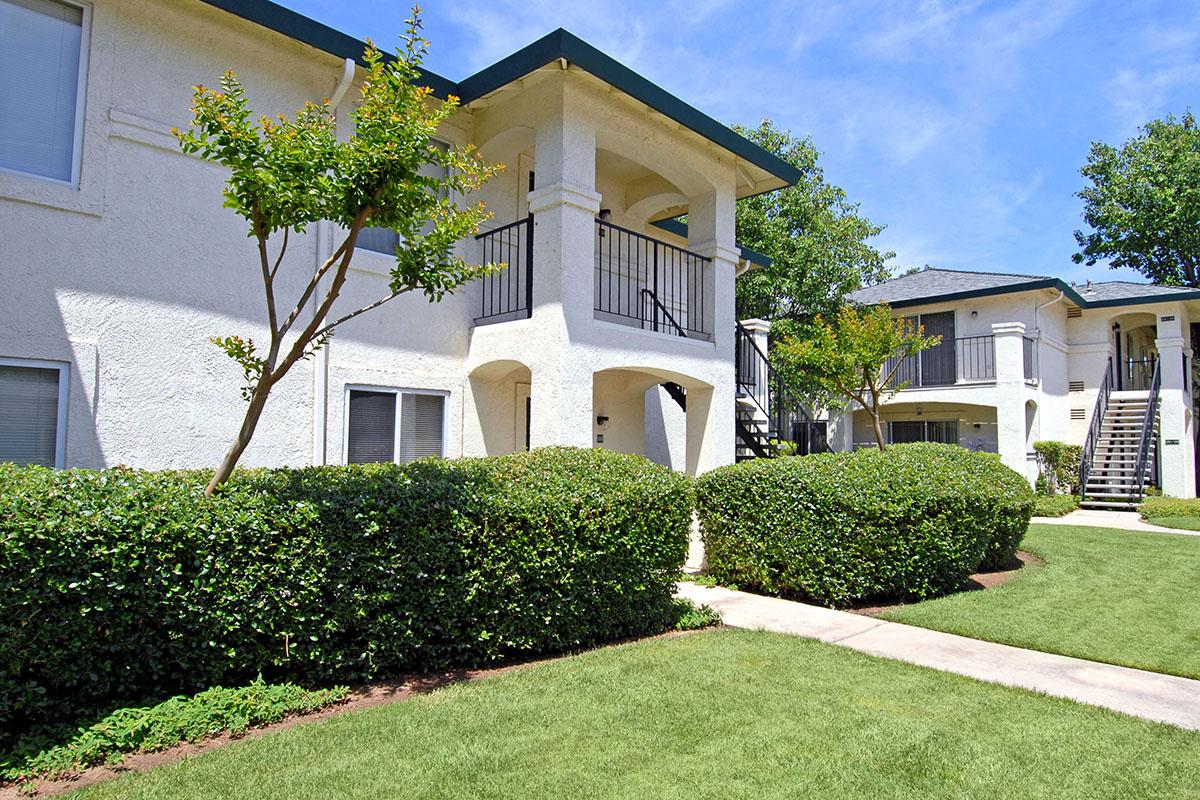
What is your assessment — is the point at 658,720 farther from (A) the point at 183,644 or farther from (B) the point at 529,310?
(B) the point at 529,310

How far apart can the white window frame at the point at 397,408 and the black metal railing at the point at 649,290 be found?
9.35 ft

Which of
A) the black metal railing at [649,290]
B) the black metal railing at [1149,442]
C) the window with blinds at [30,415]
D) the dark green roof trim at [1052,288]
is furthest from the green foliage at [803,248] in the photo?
the window with blinds at [30,415]

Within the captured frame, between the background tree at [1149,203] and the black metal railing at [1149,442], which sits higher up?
the background tree at [1149,203]

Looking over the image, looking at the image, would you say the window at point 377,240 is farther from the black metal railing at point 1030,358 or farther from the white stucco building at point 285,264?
the black metal railing at point 1030,358

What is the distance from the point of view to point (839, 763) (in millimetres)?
3865

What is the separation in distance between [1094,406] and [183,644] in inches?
1009

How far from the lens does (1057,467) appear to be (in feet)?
67.0

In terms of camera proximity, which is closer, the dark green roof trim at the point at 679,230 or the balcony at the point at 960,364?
the dark green roof trim at the point at 679,230

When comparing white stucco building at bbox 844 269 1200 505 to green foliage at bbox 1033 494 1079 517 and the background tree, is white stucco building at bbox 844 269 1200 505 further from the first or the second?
the background tree

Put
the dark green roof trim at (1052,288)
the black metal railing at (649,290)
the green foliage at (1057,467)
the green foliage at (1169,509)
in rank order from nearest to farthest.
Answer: the black metal railing at (649,290) → the green foliage at (1169,509) → the dark green roof trim at (1052,288) → the green foliage at (1057,467)

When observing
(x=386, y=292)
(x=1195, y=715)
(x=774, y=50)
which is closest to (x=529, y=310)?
(x=386, y=292)

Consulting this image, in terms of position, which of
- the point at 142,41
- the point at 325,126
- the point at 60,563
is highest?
the point at 142,41

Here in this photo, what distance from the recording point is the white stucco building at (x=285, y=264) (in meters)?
6.19

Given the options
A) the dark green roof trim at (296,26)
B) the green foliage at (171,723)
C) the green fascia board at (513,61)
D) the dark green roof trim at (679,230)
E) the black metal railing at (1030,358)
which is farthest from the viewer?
the black metal railing at (1030,358)
